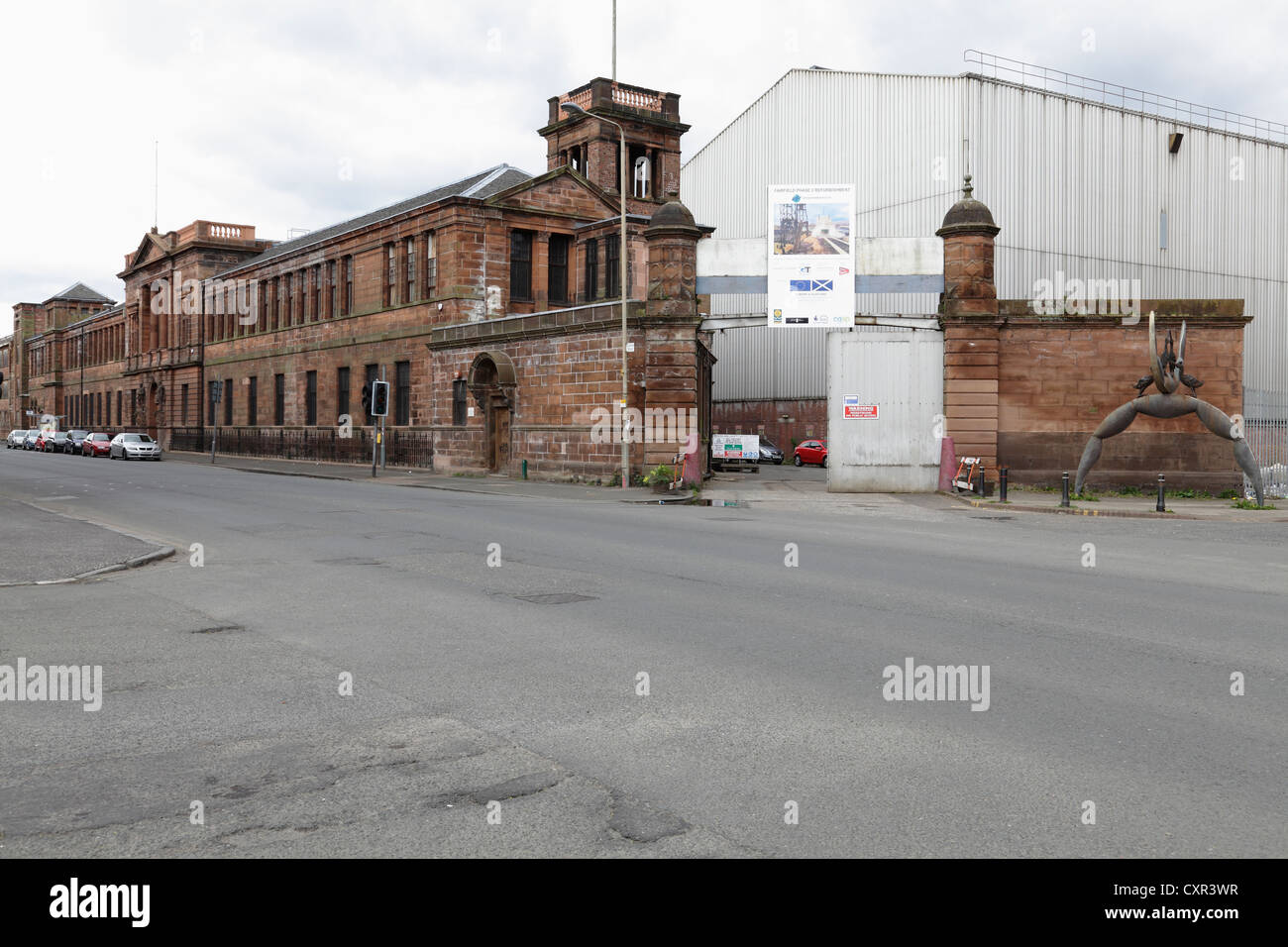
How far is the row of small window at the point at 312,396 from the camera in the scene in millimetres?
43531

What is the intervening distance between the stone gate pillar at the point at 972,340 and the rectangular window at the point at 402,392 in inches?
944

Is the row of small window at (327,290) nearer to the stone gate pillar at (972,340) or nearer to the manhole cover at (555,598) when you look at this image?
the stone gate pillar at (972,340)

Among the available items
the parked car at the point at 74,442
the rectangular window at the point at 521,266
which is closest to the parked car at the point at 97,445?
the parked car at the point at 74,442

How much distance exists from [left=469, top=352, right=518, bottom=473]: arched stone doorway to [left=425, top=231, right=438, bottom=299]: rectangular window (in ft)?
24.5

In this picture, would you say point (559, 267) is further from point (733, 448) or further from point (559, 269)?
point (733, 448)

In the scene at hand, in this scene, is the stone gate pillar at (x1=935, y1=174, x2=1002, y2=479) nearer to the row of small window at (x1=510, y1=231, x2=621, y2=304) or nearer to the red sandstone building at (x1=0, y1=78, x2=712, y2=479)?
the red sandstone building at (x1=0, y1=78, x2=712, y2=479)

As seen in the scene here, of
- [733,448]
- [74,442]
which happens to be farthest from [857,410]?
[74,442]

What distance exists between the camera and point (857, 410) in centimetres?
2716

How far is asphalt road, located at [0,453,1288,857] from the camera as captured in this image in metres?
4.11

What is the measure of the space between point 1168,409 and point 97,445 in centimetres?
5253

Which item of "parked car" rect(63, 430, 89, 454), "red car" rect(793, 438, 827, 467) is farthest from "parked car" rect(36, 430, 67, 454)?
"red car" rect(793, 438, 827, 467)

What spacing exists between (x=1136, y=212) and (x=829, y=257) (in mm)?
24310
